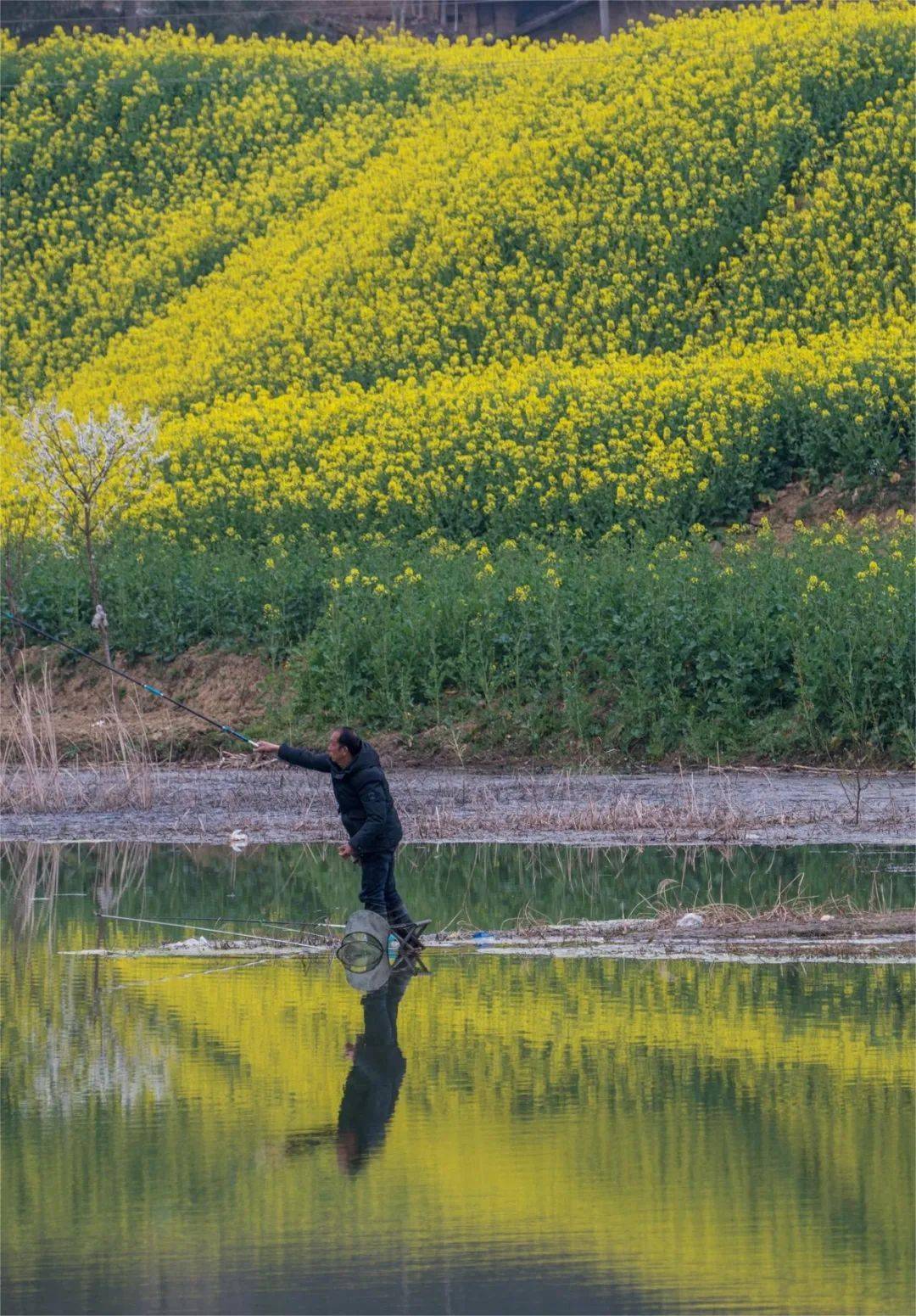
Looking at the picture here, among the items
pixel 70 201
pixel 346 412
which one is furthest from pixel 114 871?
pixel 70 201

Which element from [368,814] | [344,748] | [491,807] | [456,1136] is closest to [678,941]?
[368,814]

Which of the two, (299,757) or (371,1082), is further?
→ (299,757)

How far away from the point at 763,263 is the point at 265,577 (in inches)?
499

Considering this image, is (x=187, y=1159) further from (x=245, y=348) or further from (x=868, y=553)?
(x=245, y=348)

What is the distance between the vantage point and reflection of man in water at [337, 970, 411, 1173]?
8.12 metres

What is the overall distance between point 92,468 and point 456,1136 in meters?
21.8

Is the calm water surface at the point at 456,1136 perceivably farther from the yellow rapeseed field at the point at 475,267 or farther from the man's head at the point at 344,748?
the yellow rapeseed field at the point at 475,267

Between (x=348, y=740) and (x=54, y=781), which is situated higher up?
(x=348, y=740)

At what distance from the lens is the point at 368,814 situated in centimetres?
1189

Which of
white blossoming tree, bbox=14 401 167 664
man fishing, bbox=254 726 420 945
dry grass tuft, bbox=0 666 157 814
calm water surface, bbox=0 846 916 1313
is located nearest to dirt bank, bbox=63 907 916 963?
calm water surface, bbox=0 846 916 1313

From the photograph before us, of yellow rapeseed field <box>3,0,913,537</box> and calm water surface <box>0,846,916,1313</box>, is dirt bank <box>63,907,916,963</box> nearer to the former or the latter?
calm water surface <box>0,846,916,1313</box>

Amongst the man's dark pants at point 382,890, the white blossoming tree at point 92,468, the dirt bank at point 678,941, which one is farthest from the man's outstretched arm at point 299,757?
the white blossoming tree at point 92,468

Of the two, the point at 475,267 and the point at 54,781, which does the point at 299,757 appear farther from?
the point at 475,267

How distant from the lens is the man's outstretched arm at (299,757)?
38.8 feet
